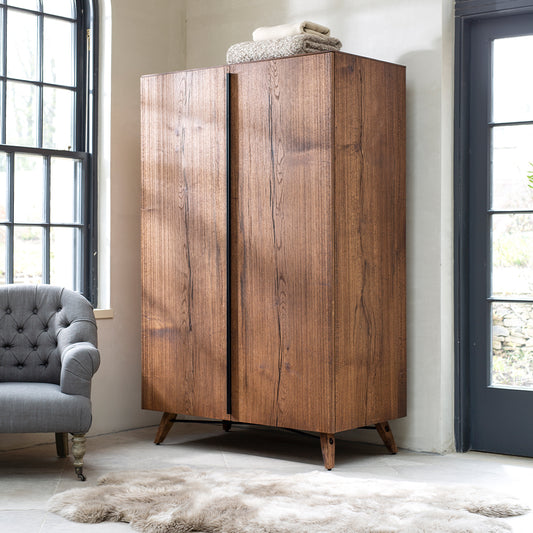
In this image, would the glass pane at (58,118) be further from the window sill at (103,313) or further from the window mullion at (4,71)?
the window sill at (103,313)

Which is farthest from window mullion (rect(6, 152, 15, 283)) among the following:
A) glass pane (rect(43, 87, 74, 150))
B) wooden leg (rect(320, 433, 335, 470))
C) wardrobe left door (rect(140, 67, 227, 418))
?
wooden leg (rect(320, 433, 335, 470))

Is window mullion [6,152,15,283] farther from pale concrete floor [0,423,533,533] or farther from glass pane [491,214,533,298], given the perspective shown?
glass pane [491,214,533,298]

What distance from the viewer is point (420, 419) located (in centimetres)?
407

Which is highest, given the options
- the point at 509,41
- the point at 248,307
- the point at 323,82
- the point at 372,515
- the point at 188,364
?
the point at 509,41

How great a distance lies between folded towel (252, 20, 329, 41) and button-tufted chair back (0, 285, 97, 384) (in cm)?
152

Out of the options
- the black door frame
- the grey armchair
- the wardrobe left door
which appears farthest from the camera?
the black door frame

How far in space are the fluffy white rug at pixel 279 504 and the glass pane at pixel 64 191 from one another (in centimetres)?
155

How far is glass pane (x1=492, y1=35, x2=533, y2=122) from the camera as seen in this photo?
4.00m

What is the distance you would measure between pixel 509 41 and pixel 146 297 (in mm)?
2183

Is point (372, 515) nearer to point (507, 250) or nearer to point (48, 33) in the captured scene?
point (507, 250)

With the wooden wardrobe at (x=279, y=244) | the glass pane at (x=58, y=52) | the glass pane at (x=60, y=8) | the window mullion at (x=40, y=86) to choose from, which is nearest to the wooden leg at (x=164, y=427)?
the wooden wardrobe at (x=279, y=244)

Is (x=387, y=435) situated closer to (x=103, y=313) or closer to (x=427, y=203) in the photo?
(x=427, y=203)

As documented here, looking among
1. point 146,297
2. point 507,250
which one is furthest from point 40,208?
point 507,250

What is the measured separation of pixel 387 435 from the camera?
13.1 feet
